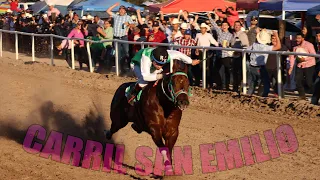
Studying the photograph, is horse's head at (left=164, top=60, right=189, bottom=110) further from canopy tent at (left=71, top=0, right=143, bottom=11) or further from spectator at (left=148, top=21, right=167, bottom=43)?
canopy tent at (left=71, top=0, right=143, bottom=11)

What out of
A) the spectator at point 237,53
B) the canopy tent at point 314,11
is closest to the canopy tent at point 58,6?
the canopy tent at point 314,11

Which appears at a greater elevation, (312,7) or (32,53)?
(312,7)

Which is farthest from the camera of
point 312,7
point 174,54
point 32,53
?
point 32,53

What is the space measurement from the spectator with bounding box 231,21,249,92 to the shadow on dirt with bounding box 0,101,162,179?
9.63ft

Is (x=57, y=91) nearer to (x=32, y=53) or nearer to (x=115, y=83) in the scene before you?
(x=115, y=83)

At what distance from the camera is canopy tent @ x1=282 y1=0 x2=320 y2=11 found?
16.1 metres

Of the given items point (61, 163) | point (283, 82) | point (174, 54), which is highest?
point (174, 54)

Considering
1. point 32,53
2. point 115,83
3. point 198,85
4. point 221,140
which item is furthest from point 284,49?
point 32,53

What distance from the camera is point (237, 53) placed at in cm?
1256

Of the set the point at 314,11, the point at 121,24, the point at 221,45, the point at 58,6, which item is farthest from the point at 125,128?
the point at 58,6

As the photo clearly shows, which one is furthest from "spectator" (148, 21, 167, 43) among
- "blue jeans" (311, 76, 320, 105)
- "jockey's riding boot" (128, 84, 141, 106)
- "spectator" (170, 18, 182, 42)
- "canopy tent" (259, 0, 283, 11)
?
"jockey's riding boot" (128, 84, 141, 106)

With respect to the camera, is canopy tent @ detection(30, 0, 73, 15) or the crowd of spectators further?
canopy tent @ detection(30, 0, 73, 15)

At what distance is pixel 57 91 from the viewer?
14.2 metres

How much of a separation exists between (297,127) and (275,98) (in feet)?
5.67
